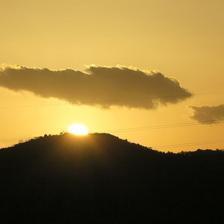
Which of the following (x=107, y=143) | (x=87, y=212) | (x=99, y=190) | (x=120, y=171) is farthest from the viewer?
(x=107, y=143)

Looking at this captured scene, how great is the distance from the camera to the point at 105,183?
174125 mm

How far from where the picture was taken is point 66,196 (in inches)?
6531

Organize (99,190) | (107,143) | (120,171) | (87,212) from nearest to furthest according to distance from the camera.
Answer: (87,212)
(99,190)
(120,171)
(107,143)

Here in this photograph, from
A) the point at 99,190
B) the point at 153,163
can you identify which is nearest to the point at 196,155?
the point at 153,163

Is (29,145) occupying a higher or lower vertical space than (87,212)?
higher

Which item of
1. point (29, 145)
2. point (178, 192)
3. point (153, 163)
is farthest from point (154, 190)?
point (29, 145)

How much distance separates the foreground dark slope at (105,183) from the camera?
15788cm

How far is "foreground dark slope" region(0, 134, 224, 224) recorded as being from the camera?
15788 cm

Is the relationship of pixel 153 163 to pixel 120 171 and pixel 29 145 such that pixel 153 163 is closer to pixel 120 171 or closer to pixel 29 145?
pixel 120 171

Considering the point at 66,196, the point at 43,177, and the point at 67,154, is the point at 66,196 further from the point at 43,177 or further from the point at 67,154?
the point at 67,154

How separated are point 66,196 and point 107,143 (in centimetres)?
3283

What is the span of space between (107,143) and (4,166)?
3303 cm

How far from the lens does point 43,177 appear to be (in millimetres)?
174750

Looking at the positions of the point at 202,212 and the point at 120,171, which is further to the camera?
the point at 120,171
